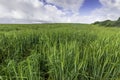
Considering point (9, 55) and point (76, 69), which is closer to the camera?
point (76, 69)

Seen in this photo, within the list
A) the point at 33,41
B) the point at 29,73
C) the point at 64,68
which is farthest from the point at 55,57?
the point at 33,41

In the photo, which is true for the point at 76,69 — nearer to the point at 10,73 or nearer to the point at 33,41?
the point at 10,73

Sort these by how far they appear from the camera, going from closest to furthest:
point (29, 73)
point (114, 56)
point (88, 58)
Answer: point (29, 73), point (88, 58), point (114, 56)

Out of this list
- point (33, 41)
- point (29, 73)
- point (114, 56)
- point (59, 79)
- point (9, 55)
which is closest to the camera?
point (29, 73)

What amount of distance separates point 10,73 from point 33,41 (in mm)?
2433

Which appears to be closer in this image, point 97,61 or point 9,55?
point 97,61

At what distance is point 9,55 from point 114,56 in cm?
208

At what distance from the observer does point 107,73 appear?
2.65 meters

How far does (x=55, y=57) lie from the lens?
8.46 ft

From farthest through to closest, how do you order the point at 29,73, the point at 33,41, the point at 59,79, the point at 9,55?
the point at 33,41 → the point at 9,55 → the point at 59,79 → the point at 29,73

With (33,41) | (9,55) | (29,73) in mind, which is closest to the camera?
(29,73)

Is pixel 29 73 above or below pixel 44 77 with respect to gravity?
above

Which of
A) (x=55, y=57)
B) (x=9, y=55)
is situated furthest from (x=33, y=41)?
(x=55, y=57)

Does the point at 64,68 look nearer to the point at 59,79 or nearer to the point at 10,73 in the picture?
the point at 59,79
